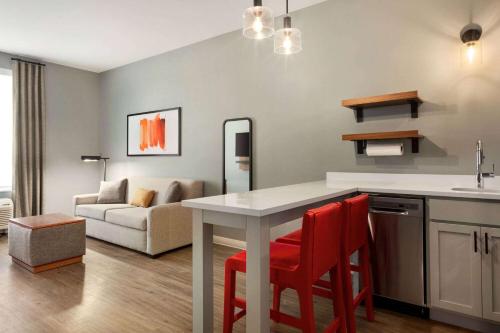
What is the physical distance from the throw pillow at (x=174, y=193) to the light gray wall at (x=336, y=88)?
36cm

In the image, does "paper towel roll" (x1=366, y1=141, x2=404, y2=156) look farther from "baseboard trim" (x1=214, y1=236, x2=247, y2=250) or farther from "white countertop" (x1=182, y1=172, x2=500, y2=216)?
"baseboard trim" (x1=214, y1=236, x2=247, y2=250)

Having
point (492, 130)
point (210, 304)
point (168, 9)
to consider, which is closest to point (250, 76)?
point (168, 9)

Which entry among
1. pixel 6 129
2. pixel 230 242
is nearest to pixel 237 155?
pixel 230 242

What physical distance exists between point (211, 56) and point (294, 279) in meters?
3.45

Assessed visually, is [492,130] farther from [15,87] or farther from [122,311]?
[15,87]

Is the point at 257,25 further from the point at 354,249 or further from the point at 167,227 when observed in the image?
the point at 167,227

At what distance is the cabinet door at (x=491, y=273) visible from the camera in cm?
199

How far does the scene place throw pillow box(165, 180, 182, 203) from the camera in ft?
13.4

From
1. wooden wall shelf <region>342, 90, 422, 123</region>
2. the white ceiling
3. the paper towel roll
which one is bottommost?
the paper towel roll

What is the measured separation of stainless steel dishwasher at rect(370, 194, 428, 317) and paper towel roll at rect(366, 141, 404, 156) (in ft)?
1.83

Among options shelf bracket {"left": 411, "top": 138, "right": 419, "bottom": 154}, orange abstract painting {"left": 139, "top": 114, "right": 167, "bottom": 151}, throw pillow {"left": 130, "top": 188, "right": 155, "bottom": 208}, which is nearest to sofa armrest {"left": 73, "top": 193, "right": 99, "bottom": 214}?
throw pillow {"left": 130, "top": 188, "right": 155, "bottom": 208}

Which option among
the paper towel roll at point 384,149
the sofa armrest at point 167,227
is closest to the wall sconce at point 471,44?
the paper towel roll at point 384,149

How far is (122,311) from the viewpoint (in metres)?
2.37

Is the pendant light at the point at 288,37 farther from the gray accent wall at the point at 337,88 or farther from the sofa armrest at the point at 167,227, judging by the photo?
the sofa armrest at the point at 167,227
